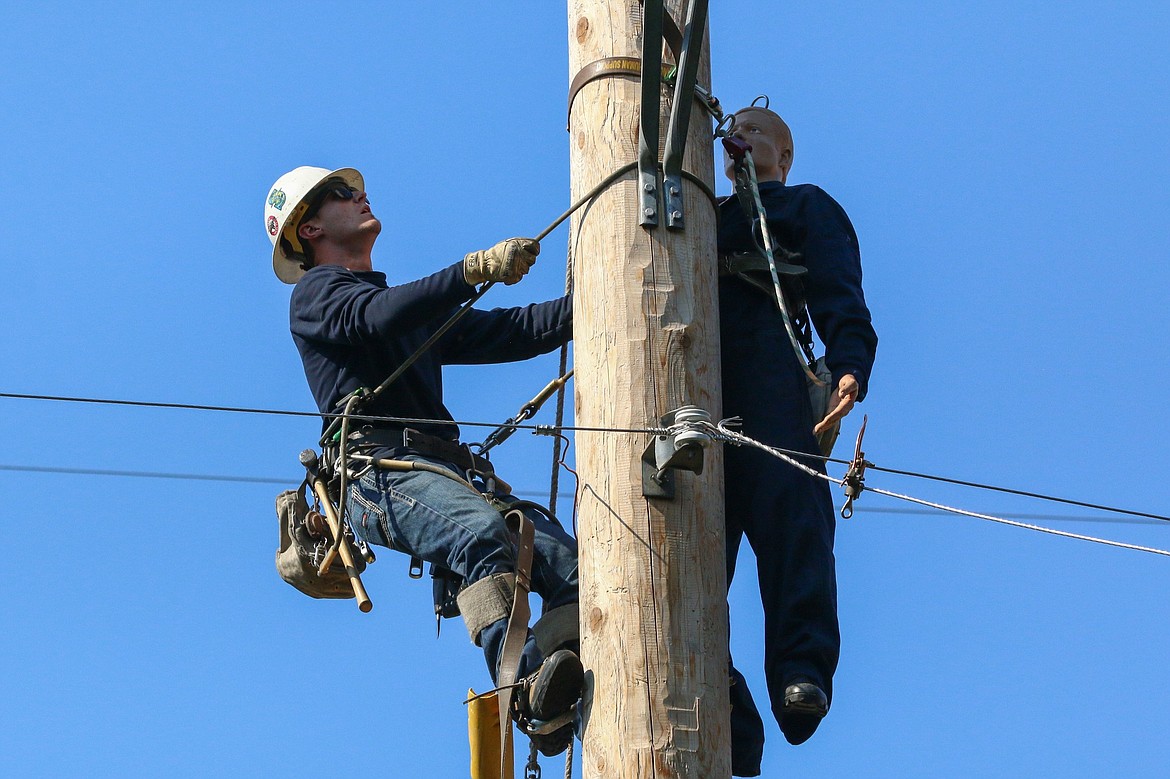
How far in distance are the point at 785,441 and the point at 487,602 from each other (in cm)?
99

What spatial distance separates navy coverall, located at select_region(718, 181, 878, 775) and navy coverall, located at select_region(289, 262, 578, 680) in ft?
2.09

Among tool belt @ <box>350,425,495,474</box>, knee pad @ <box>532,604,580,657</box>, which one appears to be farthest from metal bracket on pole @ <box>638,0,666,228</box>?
tool belt @ <box>350,425,495,474</box>

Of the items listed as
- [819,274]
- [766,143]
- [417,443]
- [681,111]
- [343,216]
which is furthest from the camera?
[343,216]

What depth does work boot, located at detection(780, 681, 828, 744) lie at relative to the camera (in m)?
4.73

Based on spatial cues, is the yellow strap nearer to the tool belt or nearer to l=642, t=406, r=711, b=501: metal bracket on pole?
l=642, t=406, r=711, b=501: metal bracket on pole

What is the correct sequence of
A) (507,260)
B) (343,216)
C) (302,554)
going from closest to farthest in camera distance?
1. (507,260)
2. (302,554)
3. (343,216)

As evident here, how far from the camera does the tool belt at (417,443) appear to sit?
5.69 metres

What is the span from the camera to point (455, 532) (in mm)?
5238

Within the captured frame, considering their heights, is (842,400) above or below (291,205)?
below

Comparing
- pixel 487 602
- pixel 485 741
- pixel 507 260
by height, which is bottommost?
pixel 485 741

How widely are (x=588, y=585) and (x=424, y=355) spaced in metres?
1.78

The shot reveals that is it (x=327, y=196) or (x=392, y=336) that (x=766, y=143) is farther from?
(x=327, y=196)

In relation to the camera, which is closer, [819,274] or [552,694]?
[552,694]

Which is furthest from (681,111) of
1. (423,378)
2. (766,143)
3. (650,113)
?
(423,378)
